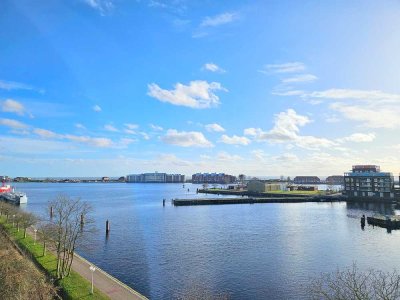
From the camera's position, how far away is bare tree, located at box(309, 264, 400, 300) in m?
22.4

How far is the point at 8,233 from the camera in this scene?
6159cm

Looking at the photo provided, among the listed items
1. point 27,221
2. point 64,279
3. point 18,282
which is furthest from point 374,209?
point 18,282

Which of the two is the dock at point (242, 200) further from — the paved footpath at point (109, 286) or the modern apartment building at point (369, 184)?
the paved footpath at point (109, 286)

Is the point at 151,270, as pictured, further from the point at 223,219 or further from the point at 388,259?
the point at 223,219

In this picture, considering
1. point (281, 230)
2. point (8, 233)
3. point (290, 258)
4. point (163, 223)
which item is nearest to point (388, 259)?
point (290, 258)

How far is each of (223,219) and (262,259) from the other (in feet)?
168

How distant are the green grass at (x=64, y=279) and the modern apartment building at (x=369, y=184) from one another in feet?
515

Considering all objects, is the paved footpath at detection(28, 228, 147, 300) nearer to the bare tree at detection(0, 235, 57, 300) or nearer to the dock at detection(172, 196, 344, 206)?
the bare tree at detection(0, 235, 57, 300)

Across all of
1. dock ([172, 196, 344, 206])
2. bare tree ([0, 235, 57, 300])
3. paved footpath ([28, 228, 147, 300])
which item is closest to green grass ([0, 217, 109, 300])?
paved footpath ([28, 228, 147, 300])

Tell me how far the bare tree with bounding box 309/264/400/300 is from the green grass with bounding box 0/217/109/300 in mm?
21354

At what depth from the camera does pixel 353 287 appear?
28.3 meters

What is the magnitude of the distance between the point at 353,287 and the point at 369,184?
15966 cm

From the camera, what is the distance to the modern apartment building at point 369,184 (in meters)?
164

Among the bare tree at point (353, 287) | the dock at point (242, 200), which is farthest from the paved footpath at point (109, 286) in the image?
the dock at point (242, 200)
